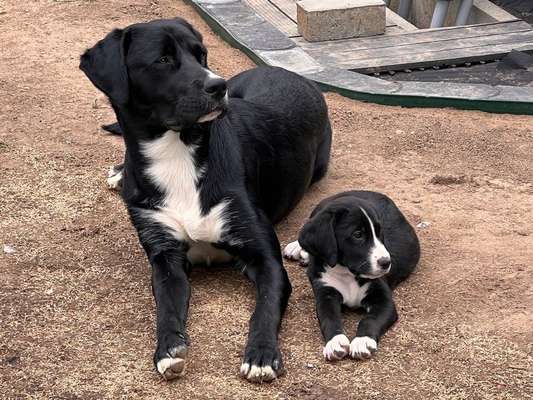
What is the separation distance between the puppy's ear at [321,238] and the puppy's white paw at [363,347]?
371 mm

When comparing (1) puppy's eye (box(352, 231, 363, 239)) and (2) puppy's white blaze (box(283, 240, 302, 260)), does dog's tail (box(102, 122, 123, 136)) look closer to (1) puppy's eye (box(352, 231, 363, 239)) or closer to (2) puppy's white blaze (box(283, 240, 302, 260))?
(2) puppy's white blaze (box(283, 240, 302, 260))

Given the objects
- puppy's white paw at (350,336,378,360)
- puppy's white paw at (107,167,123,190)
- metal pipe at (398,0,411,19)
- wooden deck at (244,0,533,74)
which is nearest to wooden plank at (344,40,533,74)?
wooden deck at (244,0,533,74)

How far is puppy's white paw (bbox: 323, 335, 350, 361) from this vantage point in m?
3.93

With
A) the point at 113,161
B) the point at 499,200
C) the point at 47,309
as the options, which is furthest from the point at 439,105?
the point at 47,309

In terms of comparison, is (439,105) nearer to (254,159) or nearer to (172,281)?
(254,159)

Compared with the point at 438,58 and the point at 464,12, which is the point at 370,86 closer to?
the point at 438,58

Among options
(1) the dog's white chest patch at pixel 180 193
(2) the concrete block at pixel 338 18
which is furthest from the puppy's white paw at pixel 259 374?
(2) the concrete block at pixel 338 18

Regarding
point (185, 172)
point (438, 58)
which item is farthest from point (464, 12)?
point (185, 172)

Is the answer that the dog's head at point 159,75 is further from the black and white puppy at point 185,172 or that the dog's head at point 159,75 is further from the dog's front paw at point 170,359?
the dog's front paw at point 170,359

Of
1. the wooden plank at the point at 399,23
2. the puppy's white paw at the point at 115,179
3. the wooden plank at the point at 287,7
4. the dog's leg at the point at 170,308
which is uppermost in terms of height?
the dog's leg at the point at 170,308

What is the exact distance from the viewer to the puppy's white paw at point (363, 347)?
3.92 metres

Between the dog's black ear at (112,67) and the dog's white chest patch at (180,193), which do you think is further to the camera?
the dog's white chest patch at (180,193)

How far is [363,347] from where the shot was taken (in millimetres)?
3934

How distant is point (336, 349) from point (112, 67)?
1.55m
